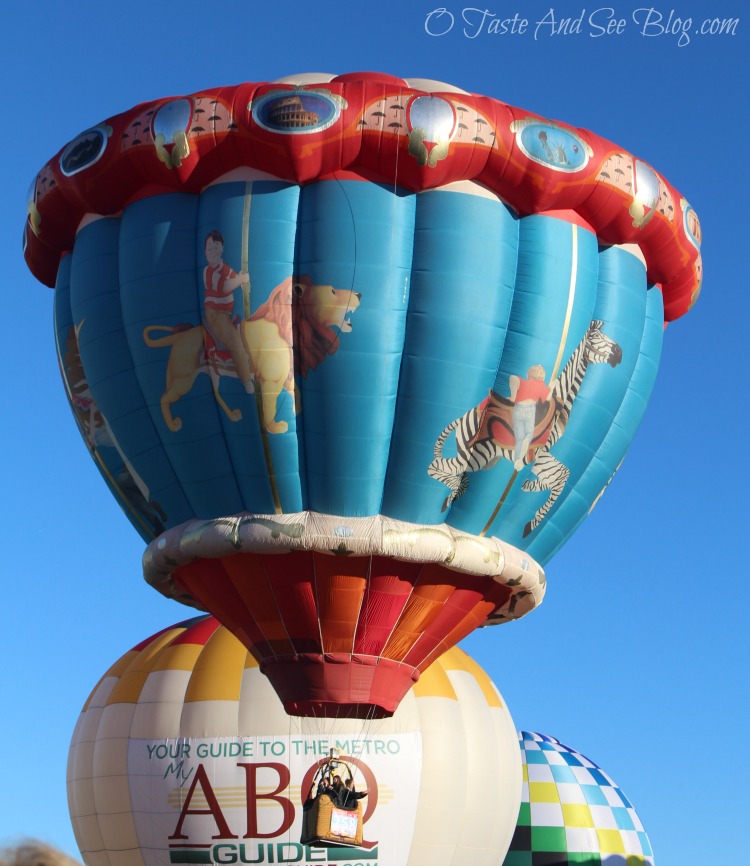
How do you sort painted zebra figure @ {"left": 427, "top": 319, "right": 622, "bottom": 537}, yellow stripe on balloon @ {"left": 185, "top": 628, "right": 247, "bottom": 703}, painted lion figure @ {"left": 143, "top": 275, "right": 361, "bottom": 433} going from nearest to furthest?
painted lion figure @ {"left": 143, "top": 275, "right": 361, "bottom": 433} < painted zebra figure @ {"left": 427, "top": 319, "right": 622, "bottom": 537} < yellow stripe on balloon @ {"left": 185, "top": 628, "right": 247, "bottom": 703}

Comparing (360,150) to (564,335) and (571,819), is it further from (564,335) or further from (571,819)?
(571,819)

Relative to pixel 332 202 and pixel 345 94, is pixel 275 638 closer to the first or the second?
pixel 332 202

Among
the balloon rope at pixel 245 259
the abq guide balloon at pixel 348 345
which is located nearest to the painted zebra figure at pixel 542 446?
the abq guide balloon at pixel 348 345

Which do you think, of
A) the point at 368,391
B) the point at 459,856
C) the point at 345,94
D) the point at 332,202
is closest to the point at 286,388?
the point at 368,391

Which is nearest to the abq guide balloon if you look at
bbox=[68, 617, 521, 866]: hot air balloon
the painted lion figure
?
the painted lion figure

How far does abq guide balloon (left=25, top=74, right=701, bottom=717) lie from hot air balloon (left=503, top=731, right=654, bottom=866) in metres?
9.12

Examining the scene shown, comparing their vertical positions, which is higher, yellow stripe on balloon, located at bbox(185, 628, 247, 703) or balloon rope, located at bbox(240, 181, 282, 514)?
balloon rope, located at bbox(240, 181, 282, 514)

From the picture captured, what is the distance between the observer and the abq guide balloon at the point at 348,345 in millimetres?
9617

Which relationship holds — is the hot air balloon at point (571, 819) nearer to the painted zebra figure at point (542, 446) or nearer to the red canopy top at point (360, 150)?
the painted zebra figure at point (542, 446)

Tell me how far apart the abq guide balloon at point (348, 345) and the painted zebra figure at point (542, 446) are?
0.02 meters

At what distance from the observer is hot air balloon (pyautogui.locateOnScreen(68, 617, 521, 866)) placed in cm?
1371

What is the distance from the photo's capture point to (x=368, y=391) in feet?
31.3

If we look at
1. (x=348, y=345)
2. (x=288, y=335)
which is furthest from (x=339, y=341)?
(x=288, y=335)

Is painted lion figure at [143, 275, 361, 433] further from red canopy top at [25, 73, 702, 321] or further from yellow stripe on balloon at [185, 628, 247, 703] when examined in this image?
yellow stripe on balloon at [185, 628, 247, 703]
